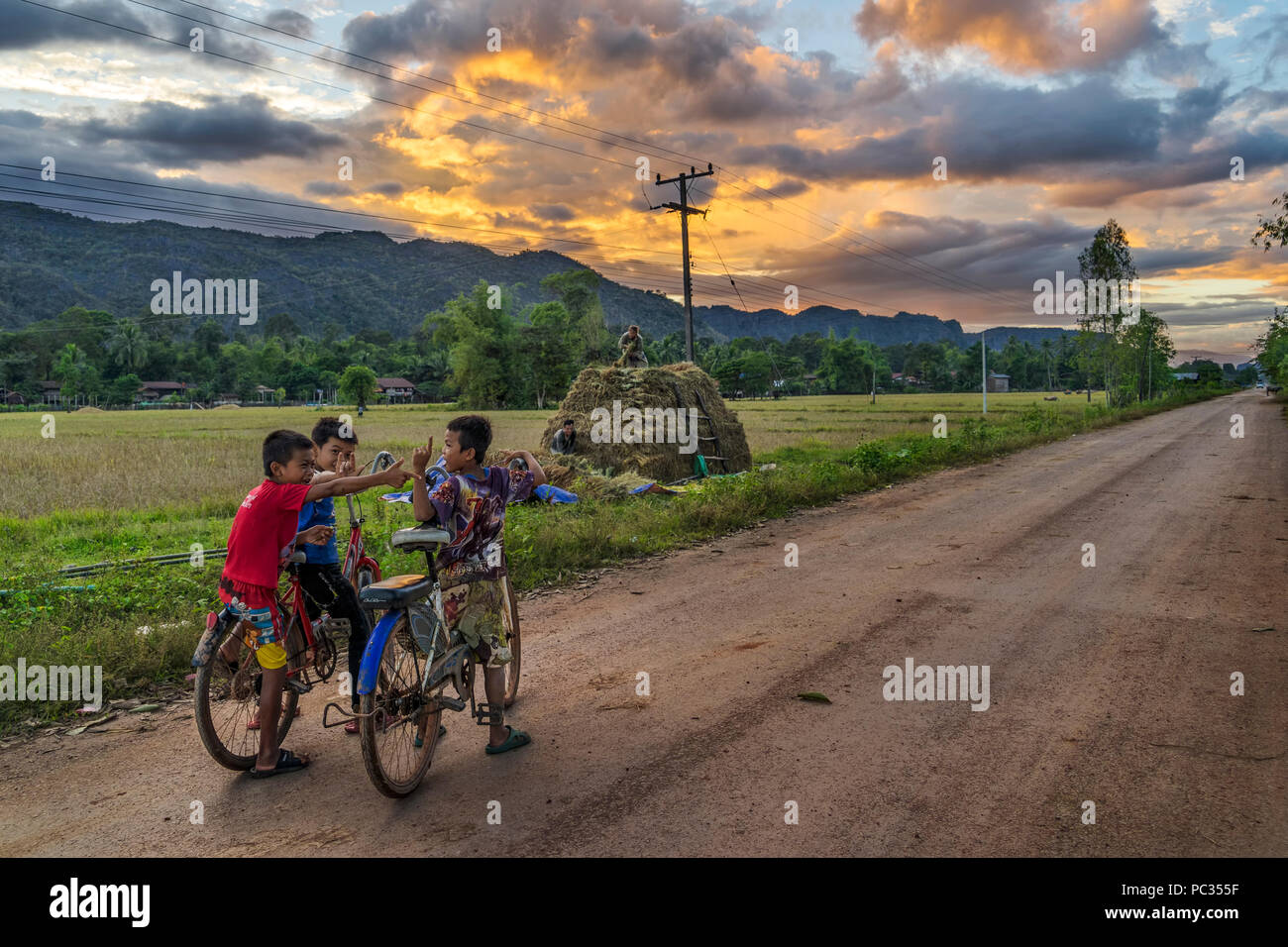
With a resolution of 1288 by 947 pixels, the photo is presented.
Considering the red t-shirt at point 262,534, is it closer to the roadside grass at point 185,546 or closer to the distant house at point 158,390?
the roadside grass at point 185,546

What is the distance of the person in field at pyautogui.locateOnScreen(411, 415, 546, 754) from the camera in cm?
398

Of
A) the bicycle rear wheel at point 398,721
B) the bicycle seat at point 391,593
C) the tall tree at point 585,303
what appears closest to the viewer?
the bicycle rear wheel at point 398,721

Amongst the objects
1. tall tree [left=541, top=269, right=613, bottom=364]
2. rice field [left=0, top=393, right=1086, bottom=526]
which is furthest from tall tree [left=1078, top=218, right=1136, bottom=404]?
tall tree [left=541, top=269, right=613, bottom=364]

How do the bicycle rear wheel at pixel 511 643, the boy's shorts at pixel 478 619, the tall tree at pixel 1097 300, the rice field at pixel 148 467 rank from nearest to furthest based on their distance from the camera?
the boy's shorts at pixel 478 619, the bicycle rear wheel at pixel 511 643, the rice field at pixel 148 467, the tall tree at pixel 1097 300

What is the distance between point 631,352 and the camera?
55.1ft

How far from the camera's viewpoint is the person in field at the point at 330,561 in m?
4.14

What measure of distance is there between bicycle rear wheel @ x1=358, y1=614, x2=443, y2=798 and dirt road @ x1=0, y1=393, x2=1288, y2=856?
16 centimetres

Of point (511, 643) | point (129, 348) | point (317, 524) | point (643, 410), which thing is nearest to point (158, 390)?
point (129, 348)

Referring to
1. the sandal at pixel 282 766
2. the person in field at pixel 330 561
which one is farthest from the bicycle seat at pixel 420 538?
the sandal at pixel 282 766

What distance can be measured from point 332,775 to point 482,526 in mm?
Answer: 1437

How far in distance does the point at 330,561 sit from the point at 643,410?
1173 centimetres

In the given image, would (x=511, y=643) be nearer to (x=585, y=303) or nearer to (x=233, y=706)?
(x=233, y=706)

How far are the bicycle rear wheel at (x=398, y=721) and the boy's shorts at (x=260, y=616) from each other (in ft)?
2.07

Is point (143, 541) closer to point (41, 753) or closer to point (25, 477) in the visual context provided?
point (41, 753)
